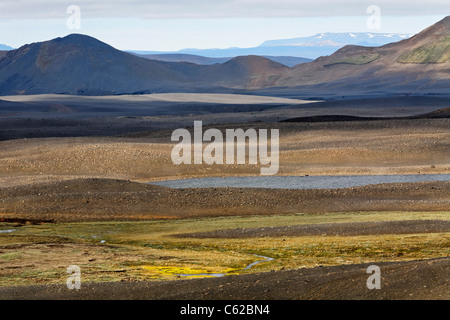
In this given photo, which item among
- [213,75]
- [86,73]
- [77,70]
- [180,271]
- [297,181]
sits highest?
[77,70]

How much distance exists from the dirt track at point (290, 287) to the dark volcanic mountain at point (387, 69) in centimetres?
12722

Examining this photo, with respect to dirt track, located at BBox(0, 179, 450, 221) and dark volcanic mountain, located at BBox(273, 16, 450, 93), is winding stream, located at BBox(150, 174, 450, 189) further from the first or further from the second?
dark volcanic mountain, located at BBox(273, 16, 450, 93)

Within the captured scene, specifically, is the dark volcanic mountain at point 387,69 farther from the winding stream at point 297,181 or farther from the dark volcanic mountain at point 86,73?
the winding stream at point 297,181

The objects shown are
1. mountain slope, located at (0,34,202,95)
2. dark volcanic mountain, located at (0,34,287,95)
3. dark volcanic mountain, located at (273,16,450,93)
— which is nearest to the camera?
dark volcanic mountain, located at (273,16,450,93)

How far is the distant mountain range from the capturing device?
161 m

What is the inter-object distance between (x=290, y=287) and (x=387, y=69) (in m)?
161

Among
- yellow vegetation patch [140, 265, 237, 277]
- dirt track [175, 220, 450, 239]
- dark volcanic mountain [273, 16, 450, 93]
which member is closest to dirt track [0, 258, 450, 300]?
yellow vegetation patch [140, 265, 237, 277]

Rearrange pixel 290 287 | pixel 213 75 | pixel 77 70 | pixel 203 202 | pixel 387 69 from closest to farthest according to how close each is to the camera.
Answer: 1. pixel 290 287
2. pixel 203 202
3. pixel 387 69
4. pixel 77 70
5. pixel 213 75

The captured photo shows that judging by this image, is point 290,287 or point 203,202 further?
point 203,202

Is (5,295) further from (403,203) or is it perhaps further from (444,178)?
(444,178)

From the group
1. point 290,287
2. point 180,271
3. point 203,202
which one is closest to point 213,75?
point 203,202

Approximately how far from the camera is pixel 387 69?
171 metres

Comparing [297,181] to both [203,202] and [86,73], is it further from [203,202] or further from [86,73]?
[86,73]

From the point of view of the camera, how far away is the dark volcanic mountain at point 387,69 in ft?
507
